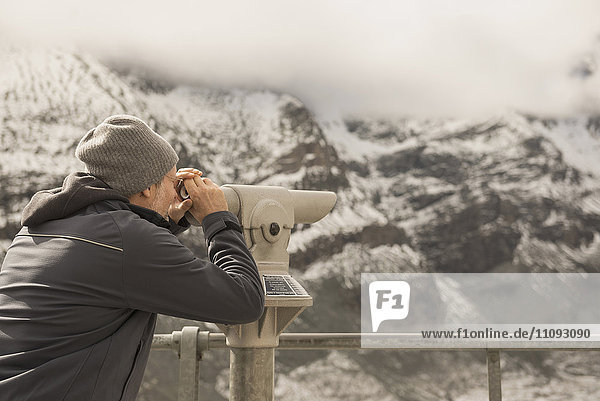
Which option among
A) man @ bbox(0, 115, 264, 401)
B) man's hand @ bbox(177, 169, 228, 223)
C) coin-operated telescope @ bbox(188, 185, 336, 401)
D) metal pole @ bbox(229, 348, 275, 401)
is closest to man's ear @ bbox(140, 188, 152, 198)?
man @ bbox(0, 115, 264, 401)

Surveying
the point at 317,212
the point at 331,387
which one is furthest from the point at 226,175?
the point at 317,212

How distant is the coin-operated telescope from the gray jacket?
28.2 inches

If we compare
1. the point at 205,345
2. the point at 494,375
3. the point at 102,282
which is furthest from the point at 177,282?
the point at 494,375

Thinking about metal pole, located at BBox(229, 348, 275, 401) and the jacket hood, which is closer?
the jacket hood

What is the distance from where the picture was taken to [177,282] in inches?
47.1

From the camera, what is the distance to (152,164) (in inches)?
51.5

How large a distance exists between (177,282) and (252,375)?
2.97 feet

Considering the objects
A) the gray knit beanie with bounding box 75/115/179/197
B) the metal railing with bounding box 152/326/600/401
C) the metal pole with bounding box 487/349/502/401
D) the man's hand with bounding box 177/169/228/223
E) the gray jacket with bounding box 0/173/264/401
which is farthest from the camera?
the metal pole with bounding box 487/349/502/401

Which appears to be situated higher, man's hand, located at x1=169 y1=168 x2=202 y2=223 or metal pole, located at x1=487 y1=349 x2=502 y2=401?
man's hand, located at x1=169 y1=168 x2=202 y2=223

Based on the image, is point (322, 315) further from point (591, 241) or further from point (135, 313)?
point (135, 313)

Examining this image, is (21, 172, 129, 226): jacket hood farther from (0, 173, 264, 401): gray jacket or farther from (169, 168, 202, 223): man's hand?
(169, 168, 202, 223): man's hand

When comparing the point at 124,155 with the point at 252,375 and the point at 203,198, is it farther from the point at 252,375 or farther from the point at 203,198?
the point at 252,375

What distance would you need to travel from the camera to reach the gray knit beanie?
50.1 inches

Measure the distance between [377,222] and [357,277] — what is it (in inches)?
310
